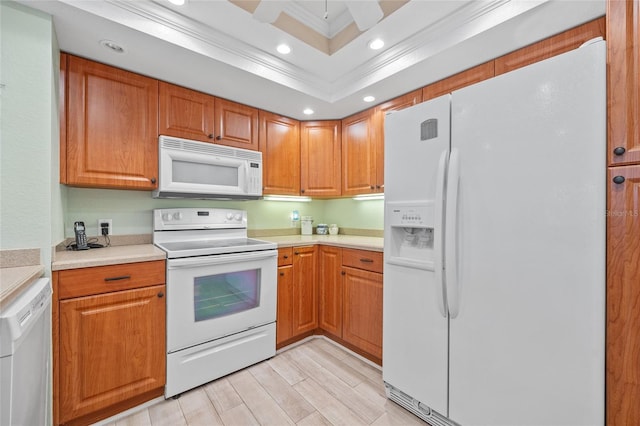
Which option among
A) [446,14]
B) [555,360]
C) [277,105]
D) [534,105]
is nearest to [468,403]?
[555,360]

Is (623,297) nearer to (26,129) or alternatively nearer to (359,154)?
(359,154)

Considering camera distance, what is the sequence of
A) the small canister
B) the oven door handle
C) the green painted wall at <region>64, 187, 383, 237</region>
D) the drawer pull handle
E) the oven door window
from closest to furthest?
the drawer pull handle < the oven door handle < the oven door window < the green painted wall at <region>64, 187, 383, 237</region> < the small canister

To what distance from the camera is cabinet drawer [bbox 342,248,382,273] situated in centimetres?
206

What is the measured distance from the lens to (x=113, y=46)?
66.0 inches

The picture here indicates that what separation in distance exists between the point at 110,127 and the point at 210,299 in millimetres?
1372

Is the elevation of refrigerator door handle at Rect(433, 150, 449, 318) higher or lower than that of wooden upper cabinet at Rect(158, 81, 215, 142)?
lower

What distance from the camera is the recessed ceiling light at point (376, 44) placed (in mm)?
1855

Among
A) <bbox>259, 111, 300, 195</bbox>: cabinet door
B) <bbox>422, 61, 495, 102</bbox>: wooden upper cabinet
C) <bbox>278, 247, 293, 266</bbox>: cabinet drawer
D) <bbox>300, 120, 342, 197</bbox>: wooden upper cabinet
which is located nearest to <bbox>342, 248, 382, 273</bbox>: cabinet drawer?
<bbox>278, 247, 293, 266</bbox>: cabinet drawer

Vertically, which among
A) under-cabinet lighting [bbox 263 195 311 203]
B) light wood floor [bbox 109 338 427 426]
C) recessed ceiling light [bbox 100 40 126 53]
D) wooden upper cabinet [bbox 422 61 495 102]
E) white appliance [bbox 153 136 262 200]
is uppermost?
recessed ceiling light [bbox 100 40 126 53]

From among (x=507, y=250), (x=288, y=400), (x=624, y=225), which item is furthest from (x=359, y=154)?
(x=288, y=400)

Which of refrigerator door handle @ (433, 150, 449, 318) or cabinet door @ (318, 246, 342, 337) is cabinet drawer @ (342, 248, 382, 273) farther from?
refrigerator door handle @ (433, 150, 449, 318)

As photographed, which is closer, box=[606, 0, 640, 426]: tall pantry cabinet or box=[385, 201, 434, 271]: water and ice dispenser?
box=[606, 0, 640, 426]: tall pantry cabinet

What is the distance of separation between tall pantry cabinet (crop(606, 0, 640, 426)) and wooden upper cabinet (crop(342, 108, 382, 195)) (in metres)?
1.58

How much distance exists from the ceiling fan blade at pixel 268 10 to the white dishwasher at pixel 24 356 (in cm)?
145
